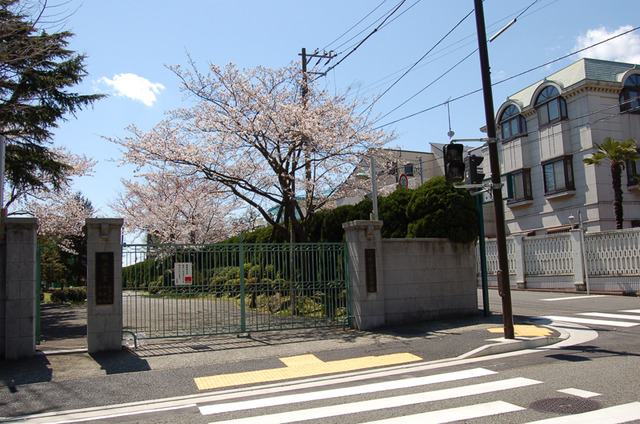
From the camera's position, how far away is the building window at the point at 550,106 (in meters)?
29.9

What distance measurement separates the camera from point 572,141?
2969 cm

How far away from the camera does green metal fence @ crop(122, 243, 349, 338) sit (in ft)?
35.4

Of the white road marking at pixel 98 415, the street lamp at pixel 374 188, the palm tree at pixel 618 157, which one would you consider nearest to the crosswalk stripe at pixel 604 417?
the white road marking at pixel 98 415

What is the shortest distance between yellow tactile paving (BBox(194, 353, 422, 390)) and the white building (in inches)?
743

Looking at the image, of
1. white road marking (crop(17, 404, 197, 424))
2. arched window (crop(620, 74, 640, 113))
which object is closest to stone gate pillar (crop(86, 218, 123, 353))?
white road marking (crop(17, 404, 197, 424))

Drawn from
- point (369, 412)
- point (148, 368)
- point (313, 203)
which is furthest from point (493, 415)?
point (313, 203)

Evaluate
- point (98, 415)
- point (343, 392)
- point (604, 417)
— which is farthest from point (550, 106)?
point (98, 415)

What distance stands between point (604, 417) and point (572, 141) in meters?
28.4

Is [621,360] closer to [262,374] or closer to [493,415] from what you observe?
[493,415]

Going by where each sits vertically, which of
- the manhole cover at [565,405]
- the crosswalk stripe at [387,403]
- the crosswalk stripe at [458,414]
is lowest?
the crosswalk stripe at [387,403]

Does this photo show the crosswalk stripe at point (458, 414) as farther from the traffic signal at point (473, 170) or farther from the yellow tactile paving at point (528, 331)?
the traffic signal at point (473, 170)

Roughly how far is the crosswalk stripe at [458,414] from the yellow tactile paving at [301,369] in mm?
2993

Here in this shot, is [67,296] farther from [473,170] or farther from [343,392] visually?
[343,392]

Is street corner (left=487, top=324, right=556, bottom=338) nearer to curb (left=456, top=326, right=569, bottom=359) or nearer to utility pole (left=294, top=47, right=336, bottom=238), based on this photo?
curb (left=456, top=326, right=569, bottom=359)
